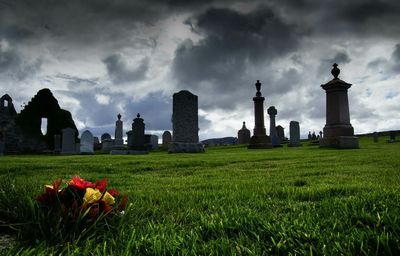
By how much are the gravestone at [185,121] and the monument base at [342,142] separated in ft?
26.2

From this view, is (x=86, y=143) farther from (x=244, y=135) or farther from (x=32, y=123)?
(x=244, y=135)

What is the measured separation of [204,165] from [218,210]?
668 cm

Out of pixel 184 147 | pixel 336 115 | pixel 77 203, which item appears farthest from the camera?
pixel 184 147

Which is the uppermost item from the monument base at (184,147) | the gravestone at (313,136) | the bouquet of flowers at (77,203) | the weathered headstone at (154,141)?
the gravestone at (313,136)

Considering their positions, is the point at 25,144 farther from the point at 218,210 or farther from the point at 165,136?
the point at 218,210

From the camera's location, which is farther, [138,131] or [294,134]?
[294,134]

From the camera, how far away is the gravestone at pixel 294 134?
2589cm

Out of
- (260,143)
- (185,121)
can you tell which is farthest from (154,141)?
(260,143)

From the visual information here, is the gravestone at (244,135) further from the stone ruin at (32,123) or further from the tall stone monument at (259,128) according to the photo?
the stone ruin at (32,123)

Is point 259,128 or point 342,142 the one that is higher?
point 259,128

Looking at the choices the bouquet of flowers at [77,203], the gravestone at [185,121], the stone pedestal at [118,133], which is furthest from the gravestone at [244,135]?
the bouquet of flowers at [77,203]

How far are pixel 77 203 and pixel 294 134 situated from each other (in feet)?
83.5

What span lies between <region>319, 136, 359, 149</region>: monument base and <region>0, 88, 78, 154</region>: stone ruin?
1200 inches

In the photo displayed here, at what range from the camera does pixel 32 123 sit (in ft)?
120
